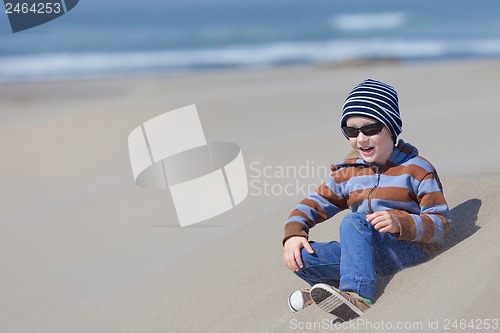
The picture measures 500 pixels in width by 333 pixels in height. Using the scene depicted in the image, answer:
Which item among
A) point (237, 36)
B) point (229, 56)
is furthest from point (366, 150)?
point (237, 36)

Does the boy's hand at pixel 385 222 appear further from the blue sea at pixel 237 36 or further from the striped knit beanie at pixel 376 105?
the blue sea at pixel 237 36

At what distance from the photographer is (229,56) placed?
18141mm

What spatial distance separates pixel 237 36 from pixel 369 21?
3862mm

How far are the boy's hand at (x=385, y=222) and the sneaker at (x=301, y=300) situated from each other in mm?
453

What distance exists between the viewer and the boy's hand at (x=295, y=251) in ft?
10.6

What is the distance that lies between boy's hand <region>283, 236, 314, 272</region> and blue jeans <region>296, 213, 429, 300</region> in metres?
0.02

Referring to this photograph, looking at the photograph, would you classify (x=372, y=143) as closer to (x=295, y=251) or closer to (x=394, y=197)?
(x=394, y=197)

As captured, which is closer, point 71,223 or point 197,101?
point 71,223

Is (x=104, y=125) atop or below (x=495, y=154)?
below

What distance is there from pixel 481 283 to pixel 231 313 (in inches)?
48.7

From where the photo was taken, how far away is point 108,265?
455 cm

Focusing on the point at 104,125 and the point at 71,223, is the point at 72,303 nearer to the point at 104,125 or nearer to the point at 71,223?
the point at 71,223

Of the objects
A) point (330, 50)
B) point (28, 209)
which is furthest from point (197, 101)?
point (330, 50)

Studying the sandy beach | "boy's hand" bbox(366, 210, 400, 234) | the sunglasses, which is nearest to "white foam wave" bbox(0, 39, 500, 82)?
the sandy beach
